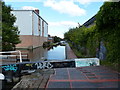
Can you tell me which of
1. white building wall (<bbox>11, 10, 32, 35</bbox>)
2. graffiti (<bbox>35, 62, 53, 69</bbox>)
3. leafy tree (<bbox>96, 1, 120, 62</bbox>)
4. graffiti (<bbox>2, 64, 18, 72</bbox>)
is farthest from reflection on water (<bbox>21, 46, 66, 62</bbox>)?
leafy tree (<bbox>96, 1, 120, 62</bbox>)

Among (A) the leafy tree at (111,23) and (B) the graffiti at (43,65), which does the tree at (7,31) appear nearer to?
(B) the graffiti at (43,65)

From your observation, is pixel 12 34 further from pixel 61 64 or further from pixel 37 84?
pixel 37 84

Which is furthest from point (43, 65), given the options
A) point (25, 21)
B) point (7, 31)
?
point (25, 21)

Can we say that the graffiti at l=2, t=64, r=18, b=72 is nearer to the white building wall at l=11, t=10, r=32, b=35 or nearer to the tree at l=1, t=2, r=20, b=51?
the tree at l=1, t=2, r=20, b=51

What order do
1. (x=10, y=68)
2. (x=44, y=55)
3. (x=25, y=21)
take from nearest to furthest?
(x=10, y=68) → (x=44, y=55) → (x=25, y=21)

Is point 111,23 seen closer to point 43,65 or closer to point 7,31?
point 43,65

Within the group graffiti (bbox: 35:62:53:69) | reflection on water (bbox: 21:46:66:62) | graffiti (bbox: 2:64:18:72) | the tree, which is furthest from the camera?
reflection on water (bbox: 21:46:66:62)

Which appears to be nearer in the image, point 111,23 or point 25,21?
point 111,23

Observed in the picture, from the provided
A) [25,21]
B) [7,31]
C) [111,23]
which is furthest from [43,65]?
[25,21]

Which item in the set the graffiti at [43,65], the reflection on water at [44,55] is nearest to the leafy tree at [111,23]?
the graffiti at [43,65]

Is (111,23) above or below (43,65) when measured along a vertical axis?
above

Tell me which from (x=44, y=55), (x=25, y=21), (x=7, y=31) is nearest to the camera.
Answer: (x=7, y=31)

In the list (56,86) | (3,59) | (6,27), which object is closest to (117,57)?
(56,86)

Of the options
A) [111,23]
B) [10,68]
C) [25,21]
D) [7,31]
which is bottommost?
[10,68]
